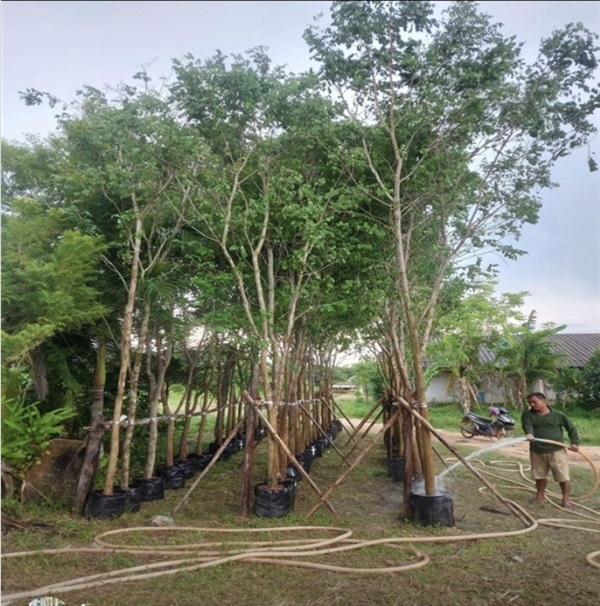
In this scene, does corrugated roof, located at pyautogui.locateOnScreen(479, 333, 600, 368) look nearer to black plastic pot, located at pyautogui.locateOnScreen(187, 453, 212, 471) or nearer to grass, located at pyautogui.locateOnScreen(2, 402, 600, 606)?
black plastic pot, located at pyautogui.locateOnScreen(187, 453, 212, 471)

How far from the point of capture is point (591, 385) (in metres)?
18.3

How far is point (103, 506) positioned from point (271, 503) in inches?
75.8

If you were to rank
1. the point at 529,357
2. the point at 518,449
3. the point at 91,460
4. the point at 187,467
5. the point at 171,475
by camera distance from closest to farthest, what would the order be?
the point at 91,460, the point at 171,475, the point at 187,467, the point at 518,449, the point at 529,357

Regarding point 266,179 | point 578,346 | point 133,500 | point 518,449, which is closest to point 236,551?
point 133,500

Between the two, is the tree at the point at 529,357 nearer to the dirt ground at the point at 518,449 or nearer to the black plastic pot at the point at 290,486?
the dirt ground at the point at 518,449

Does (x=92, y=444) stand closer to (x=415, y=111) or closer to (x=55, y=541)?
(x=55, y=541)

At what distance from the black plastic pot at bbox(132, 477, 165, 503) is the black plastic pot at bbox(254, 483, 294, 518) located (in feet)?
5.40

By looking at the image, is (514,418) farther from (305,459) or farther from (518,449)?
(305,459)

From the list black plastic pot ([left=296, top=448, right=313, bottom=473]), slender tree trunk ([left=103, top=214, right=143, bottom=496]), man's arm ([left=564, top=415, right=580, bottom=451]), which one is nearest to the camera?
slender tree trunk ([left=103, top=214, right=143, bottom=496])

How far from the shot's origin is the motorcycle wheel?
14781mm

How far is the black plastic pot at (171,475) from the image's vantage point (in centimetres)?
756

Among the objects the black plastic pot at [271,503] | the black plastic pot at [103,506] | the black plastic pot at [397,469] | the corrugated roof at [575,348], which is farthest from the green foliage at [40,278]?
the corrugated roof at [575,348]

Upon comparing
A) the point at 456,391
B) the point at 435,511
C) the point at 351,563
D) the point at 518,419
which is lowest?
the point at 351,563

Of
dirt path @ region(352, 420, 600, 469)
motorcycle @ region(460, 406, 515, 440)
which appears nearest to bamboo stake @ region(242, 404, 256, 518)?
dirt path @ region(352, 420, 600, 469)
